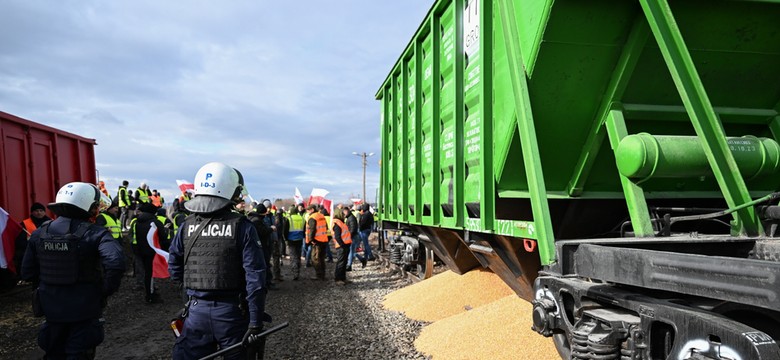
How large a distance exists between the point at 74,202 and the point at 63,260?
1.53 feet

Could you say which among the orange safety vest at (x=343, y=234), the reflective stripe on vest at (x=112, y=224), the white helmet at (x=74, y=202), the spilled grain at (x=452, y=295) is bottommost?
the spilled grain at (x=452, y=295)

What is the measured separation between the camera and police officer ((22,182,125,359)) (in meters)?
3.68

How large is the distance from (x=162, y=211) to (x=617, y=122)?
8.83 meters

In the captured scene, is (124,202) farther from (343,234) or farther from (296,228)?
(343,234)

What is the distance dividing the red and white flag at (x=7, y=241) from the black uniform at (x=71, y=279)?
4.00 metres

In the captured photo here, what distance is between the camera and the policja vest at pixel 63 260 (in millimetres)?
3676

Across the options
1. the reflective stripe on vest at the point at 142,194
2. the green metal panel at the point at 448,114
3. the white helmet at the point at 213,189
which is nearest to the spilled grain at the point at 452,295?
the green metal panel at the point at 448,114

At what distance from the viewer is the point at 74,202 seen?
3.82 m

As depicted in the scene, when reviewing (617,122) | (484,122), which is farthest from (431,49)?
(617,122)

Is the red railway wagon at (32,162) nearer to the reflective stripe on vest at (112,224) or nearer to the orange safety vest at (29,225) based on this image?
the orange safety vest at (29,225)

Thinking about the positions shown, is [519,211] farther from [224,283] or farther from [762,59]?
[224,283]

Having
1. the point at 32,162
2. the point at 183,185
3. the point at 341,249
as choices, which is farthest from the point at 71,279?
the point at 183,185

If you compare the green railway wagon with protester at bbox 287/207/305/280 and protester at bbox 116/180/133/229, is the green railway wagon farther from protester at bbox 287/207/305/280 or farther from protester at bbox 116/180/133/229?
protester at bbox 116/180/133/229

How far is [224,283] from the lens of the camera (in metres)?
3.26
